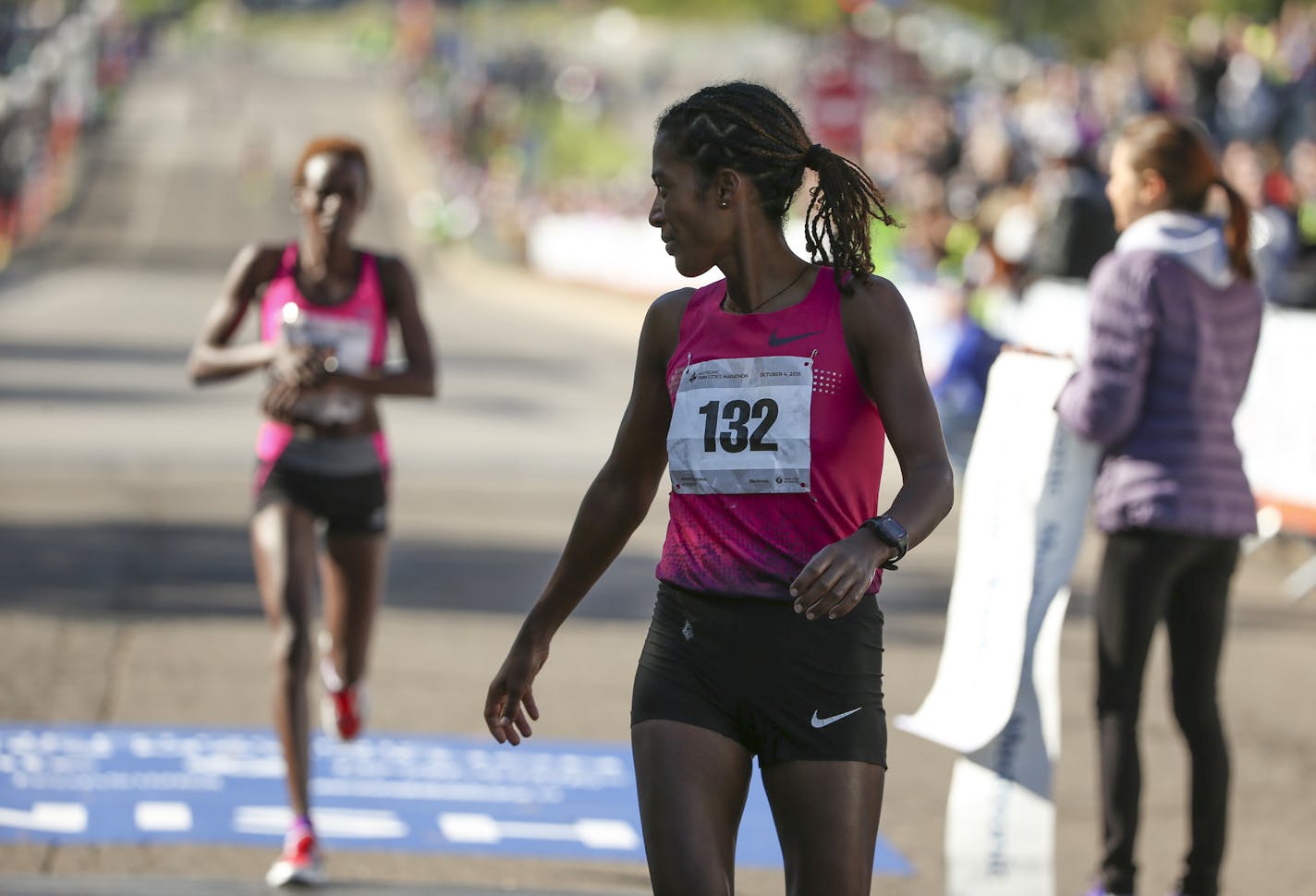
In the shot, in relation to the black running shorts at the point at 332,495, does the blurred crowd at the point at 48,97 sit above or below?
above

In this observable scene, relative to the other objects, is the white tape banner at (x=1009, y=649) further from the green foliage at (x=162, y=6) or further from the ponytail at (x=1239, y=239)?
the green foliage at (x=162, y=6)

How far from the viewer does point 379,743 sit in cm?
805

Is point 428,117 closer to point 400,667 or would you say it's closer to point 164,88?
point 164,88

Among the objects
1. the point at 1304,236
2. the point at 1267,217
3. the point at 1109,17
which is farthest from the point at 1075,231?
the point at 1109,17

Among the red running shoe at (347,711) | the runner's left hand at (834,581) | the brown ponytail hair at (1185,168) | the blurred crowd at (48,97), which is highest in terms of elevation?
the blurred crowd at (48,97)

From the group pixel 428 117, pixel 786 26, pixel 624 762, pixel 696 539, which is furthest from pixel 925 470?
pixel 786 26

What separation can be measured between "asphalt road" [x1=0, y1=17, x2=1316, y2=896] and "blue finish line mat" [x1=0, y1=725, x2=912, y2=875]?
7.0 inches

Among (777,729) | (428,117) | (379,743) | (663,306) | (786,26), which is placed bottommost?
(379,743)

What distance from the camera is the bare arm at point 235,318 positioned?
665 cm

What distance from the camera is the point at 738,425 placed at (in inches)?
154

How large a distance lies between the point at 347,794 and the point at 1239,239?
136 inches

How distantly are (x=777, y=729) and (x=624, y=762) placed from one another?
4.07m

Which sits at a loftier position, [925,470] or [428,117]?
[428,117]

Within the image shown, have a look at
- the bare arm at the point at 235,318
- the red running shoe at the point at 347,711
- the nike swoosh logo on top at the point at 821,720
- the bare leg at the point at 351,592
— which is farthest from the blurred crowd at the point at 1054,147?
the nike swoosh logo on top at the point at 821,720
